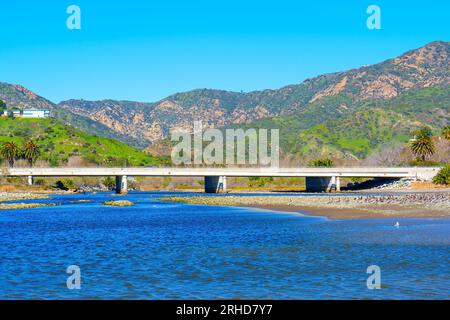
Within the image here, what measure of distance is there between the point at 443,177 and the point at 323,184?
97.2 ft

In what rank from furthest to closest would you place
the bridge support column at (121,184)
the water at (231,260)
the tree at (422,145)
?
1. the tree at (422,145)
2. the bridge support column at (121,184)
3. the water at (231,260)

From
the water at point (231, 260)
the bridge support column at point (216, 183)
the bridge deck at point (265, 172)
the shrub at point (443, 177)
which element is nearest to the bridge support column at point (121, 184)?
the bridge deck at point (265, 172)

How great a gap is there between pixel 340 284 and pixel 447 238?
1854cm

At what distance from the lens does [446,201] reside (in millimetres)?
80062

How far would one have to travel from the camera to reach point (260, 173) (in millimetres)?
146875

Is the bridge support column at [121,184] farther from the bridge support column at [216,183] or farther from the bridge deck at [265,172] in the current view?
the bridge support column at [216,183]

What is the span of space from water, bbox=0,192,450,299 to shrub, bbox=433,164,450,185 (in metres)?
82.0

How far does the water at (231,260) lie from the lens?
2648 cm

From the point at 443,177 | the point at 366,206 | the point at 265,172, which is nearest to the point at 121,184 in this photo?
the point at 265,172

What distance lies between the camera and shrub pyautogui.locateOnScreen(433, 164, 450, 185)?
136 meters

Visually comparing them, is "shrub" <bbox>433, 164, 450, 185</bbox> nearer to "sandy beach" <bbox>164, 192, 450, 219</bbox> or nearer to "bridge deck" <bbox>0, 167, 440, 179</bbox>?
"bridge deck" <bbox>0, 167, 440, 179</bbox>

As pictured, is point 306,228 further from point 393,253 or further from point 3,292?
point 3,292

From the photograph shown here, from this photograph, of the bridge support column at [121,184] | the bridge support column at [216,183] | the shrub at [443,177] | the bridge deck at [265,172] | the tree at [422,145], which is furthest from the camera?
the tree at [422,145]

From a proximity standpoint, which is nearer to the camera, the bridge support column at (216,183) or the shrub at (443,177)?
the shrub at (443,177)
